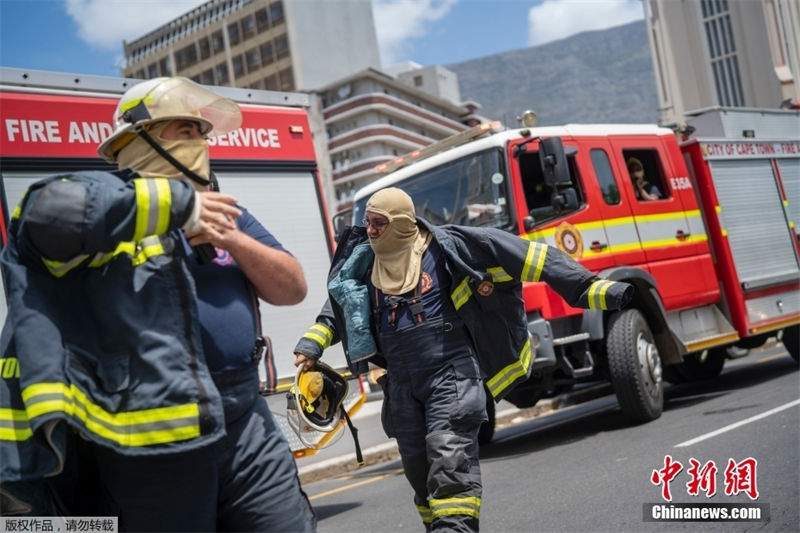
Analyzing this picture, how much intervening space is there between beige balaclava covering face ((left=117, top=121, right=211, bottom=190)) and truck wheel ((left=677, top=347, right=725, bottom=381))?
10.4 metres

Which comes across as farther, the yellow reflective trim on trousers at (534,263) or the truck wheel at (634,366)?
the truck wheel at (634,366)

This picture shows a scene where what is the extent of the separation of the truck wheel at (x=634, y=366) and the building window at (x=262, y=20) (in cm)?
8683

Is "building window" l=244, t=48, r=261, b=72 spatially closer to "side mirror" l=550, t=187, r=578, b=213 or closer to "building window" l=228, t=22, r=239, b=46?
"building window" l=228, t=22, r=239, b=46

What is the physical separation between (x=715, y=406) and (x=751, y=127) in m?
4.06

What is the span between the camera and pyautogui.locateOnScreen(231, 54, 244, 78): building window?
305 feet

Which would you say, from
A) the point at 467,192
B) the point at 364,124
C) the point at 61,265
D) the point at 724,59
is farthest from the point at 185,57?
the point at 61,265

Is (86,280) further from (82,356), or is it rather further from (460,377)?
(460,377)

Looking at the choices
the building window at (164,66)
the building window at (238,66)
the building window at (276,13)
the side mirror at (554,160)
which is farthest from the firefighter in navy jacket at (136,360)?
the building window at (164,66)

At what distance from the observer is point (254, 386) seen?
2.59 meters

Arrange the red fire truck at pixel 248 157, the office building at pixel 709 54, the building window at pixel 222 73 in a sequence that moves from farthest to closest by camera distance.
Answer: the building window at pixel 222 73 < the office building at pixel 709 54 < the red fire truck at pixel 248 157

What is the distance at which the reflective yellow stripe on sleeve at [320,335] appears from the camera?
4.46m

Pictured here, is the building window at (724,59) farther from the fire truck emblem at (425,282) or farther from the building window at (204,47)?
the fire truck emblem at (425,282)

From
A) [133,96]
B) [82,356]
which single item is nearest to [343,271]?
[133,96]

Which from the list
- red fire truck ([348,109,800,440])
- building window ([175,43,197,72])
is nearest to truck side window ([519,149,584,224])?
red fire truck ([348,109,800,440])
